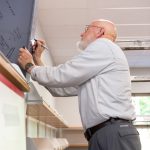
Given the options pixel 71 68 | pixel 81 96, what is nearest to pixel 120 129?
pixel 81 96

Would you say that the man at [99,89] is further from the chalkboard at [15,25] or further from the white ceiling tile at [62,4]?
the white ceiling tile at [62,4]

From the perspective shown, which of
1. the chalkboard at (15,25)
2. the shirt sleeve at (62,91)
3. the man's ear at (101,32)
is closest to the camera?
the chalkboard at (15,25)

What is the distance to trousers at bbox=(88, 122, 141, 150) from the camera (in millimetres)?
1625

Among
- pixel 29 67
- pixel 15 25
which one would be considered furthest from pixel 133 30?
pixel 15 25

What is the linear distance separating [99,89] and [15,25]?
56 centimetres

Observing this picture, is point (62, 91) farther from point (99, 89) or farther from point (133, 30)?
point (133, 30)

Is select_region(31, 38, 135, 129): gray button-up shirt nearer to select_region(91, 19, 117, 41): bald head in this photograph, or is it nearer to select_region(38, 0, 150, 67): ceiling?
select_region(91, 19, 117, 41): bald head

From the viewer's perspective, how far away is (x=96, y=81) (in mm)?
1712

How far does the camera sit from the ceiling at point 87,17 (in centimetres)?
380

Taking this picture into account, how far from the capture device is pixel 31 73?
1683 millimetres

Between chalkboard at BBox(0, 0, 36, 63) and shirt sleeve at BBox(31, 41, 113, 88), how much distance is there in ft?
0.56

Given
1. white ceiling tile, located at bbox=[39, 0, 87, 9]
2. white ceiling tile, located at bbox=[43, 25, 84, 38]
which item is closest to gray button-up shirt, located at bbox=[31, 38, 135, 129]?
white ceiling tile, located at bbox=[39, 0, 87, 9]

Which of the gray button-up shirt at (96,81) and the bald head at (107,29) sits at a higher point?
the bald head at (107,29)

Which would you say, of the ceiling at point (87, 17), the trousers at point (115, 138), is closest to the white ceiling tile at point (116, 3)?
the ceiling at point (87, 17)
